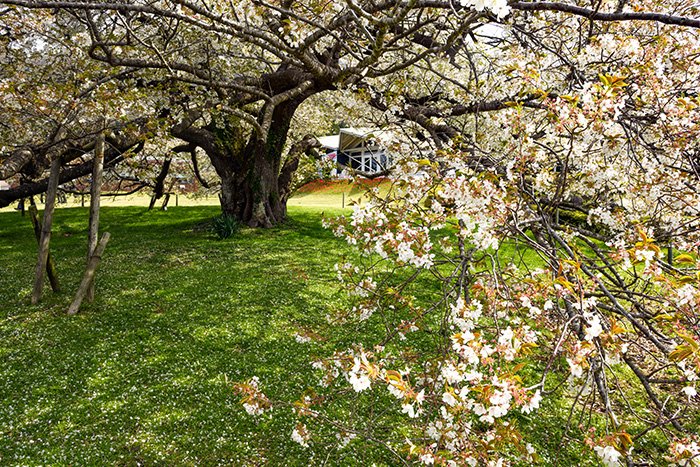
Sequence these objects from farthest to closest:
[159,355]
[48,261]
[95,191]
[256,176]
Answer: [256,176], [48,261], [95,191], [159,355]

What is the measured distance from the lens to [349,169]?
5.43 metres

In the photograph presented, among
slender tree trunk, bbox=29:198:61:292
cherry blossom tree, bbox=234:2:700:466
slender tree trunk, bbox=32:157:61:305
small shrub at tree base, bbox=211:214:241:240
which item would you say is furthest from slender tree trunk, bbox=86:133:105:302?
small shrub at tree base, bbox=211:214:241:240

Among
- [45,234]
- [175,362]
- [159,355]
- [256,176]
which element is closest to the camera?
[175,362]

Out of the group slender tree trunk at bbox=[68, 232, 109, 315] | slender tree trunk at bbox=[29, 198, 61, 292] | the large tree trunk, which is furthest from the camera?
the large tree trunk

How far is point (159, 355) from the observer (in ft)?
21.2

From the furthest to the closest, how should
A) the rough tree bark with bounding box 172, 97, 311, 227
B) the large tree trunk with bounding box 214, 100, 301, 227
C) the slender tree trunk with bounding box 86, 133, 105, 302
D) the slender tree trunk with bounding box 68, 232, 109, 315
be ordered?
1. the large tree trunk with bounding box 214, 100, 301, 227
2. the rough tree bark with bounding box 172, 97, 311, 227
3. the slender tree trunk with bounding box 86, 133, 105, 302
4. the slender tree trunk with bounding box 68, 232, 109, 315

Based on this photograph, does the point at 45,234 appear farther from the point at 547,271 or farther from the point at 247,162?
the point at 547,271

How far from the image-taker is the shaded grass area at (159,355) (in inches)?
181

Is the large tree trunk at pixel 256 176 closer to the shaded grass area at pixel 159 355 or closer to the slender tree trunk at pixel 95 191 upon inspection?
the shaded grass area at pixel 159 355

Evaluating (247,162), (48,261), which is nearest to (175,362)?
(48,261)

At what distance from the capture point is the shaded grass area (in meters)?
4.60

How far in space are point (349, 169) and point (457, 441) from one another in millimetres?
3533

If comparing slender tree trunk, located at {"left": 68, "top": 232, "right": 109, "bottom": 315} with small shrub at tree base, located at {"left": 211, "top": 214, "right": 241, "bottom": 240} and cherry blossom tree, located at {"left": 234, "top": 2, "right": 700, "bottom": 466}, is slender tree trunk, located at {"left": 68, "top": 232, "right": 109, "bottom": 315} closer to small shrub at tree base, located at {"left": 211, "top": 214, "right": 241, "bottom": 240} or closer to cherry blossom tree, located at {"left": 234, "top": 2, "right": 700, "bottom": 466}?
cherry blossom tree, located at {"left": 234, "top": 2, "right": 700, "bottom": 466}

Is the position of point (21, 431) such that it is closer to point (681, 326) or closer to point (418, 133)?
point (681, 326)
